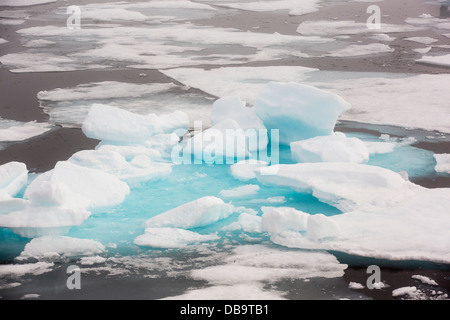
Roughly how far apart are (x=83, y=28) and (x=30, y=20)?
4.73 ft

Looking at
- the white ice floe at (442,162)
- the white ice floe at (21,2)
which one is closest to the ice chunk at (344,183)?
the white ice floe at (442,162)

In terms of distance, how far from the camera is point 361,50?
10.0 m

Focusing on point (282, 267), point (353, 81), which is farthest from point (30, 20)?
point (282, 267)

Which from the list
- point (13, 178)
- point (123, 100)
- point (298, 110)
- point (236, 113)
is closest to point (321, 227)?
point (298, 110)

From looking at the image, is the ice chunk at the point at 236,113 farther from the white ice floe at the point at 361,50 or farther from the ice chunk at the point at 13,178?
the white ice floe at the point at 361,50

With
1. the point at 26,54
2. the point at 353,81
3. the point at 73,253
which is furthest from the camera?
the point at 26,54

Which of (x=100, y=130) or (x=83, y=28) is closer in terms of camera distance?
(x=100, y=130)

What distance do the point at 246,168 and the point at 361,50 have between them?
18.4 ft

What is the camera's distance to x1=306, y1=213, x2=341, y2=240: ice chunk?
3682 mm

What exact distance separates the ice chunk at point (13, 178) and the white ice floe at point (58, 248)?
0.79 metres

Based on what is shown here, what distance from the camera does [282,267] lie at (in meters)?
3.46

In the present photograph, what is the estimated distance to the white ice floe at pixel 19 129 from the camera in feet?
19.6

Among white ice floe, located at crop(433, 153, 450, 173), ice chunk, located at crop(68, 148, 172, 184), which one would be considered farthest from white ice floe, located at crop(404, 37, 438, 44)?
ice chunk, located at crop(68, 148, 172, 184)
